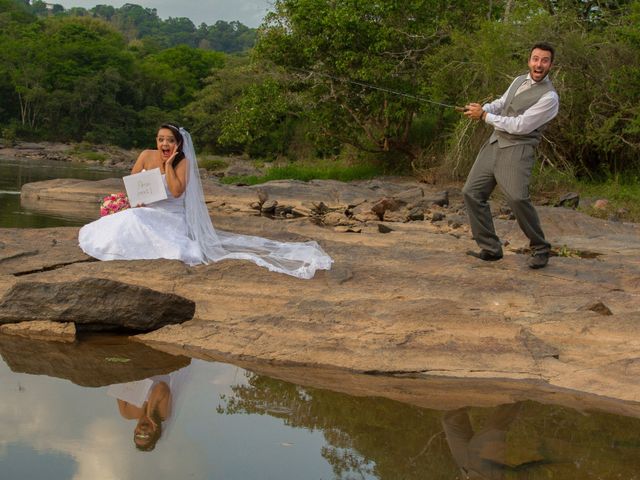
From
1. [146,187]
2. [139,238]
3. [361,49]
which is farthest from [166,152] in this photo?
[361,49]

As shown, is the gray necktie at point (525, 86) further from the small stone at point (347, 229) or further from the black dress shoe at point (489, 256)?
the small stone at point (347, 229)

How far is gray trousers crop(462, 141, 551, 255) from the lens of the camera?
24.2 ft

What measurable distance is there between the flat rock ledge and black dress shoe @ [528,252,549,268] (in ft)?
0.45

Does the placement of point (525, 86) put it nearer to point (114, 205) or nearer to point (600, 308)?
point (600, 308)

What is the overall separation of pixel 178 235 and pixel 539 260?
3.25 metres

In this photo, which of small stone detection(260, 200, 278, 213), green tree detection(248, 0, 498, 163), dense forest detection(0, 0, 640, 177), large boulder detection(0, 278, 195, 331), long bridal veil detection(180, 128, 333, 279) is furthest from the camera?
green tree detection(248, 0, 498, 163)

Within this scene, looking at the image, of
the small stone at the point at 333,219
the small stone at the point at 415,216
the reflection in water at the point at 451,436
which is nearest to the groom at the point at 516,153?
the reflection in water at the point at 451,436

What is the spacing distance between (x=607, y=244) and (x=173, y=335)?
20.2 feet

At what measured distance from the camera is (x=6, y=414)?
408 cm

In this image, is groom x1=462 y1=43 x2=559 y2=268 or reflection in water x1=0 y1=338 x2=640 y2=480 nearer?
reflection in water x1=0 y1=338 x2=640 y2=480

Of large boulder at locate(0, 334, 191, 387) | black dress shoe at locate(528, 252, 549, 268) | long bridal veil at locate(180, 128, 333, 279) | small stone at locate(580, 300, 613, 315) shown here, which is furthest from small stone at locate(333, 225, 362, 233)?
large boulder at locate(0, 334, 191, 387)

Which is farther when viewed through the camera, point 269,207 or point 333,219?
point 269,207

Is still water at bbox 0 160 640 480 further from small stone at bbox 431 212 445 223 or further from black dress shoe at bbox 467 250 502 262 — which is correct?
small stone at bbox 431 212 445 223

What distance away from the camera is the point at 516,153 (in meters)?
7.46
